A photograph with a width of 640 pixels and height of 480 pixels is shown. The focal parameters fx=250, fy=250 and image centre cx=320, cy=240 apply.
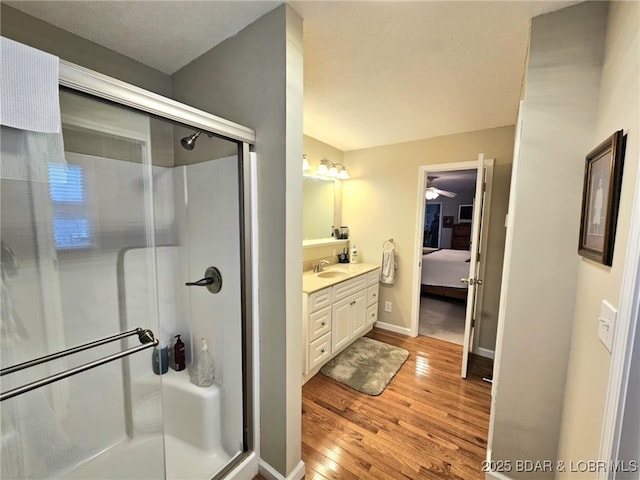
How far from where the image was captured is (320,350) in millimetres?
2236

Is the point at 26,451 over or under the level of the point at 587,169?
under

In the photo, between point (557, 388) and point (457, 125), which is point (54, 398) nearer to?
point (557, 388)

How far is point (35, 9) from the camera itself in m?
1.19

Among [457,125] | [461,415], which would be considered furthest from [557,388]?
[457,125]

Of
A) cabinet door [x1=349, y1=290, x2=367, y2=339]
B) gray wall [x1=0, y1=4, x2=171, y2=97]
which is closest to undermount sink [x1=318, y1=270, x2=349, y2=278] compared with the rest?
cabinet door [x1=349, y1=290, x2=367, y2=339]

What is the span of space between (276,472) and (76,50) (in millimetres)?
2542

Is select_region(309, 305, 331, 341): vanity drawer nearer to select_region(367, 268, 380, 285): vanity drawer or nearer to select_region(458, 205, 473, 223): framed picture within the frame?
select_region(367, 268, 380, 285): vanity drawer

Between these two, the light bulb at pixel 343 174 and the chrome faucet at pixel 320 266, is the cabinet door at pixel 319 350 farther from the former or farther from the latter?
the light bulb at pixel 343 174

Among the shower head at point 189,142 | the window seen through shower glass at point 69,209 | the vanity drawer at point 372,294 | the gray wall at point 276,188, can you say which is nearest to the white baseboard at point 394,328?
the vanity drawer at point 372,294

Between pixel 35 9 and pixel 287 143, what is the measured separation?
4.45ft

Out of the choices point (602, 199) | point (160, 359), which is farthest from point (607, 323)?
point (160, 359)

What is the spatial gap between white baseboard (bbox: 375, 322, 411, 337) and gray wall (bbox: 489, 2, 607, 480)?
5.89 feet

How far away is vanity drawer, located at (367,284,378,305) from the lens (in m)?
2.99

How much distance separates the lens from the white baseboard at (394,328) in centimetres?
310
